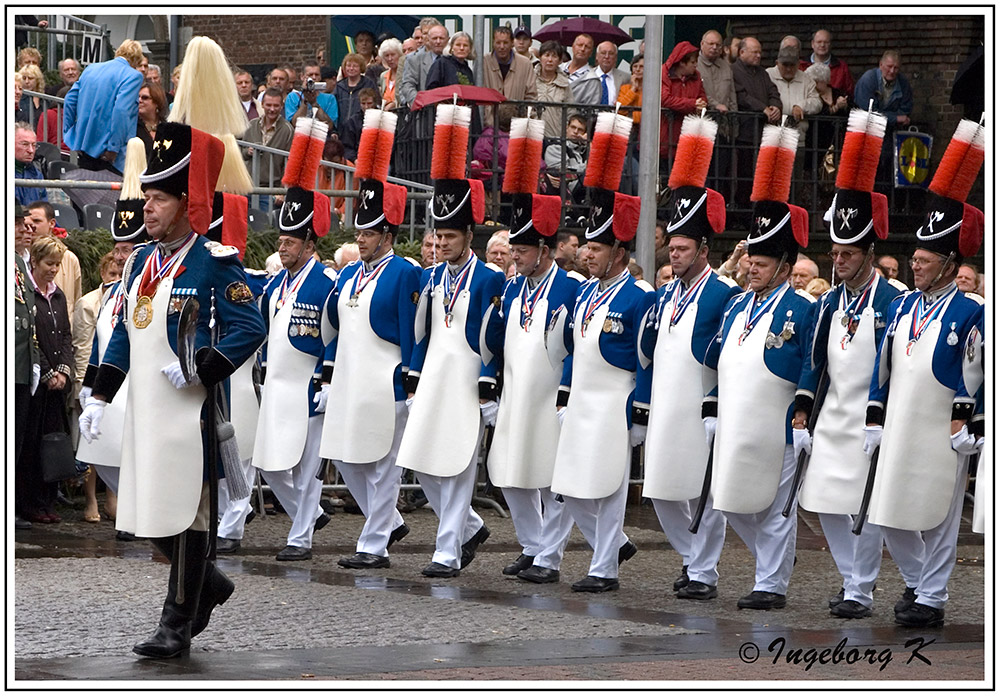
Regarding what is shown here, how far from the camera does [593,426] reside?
10742 mm

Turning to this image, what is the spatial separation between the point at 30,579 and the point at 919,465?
484 cm

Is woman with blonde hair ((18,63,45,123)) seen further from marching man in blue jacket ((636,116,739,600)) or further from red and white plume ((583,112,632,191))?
marching man in blue jacket ((636,116,739,600))

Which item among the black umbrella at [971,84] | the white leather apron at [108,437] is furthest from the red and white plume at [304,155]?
the black umbrella at [971,84]

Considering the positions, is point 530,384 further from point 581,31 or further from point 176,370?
point 581,31

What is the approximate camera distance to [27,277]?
1246cm

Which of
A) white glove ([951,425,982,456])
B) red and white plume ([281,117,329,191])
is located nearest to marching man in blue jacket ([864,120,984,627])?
white glove ([951,425,982,456])

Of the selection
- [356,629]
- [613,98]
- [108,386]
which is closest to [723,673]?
[356,629]

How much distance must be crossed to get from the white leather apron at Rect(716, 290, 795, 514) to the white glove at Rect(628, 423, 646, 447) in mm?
729

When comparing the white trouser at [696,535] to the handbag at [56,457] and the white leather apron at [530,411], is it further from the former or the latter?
the handbag at [56,457]

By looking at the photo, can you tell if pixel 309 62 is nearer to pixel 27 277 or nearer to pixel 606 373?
pixel 27 277

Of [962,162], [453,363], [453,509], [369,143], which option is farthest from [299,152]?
[962,162]

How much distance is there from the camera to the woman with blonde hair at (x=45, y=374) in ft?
41.1

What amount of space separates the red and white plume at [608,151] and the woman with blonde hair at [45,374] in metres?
3.94
